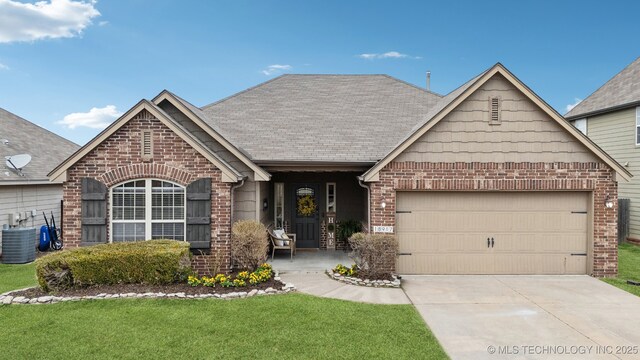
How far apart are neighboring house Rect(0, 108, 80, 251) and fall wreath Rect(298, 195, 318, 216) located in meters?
7.19

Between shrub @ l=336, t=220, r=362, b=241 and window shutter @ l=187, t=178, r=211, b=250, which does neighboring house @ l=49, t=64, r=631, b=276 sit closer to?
window shutter @ l=187, t=178, r=211, b=250

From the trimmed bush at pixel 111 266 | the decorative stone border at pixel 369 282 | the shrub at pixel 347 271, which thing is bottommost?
the decorative stone border at pixel 369 282

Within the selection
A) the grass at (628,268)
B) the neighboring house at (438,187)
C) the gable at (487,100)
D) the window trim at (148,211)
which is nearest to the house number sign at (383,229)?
the neighboring house at (438,187)

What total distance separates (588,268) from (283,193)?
353 inches

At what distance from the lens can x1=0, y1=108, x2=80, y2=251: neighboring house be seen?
1271 cm

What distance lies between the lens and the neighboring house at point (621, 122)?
15414 millimetres

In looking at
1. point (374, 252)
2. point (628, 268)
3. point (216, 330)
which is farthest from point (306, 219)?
point (628, 268)

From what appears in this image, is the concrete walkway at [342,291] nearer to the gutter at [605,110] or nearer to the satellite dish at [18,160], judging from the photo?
the satellite dish at [18,160]

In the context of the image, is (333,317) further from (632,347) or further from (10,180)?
(10,180)

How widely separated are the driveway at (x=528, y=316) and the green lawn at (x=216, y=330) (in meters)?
0.59

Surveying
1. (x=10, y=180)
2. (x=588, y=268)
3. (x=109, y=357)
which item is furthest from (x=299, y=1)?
(x=109, y=357)

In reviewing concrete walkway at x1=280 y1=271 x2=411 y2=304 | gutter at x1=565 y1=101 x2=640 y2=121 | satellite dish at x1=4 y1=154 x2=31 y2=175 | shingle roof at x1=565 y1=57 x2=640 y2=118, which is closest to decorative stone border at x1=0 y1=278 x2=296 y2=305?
concrete walkway at x1=280 y1=271 x2=411 y2=304

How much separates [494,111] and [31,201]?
1550cm

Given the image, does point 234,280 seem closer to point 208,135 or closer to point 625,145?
point 208,135
